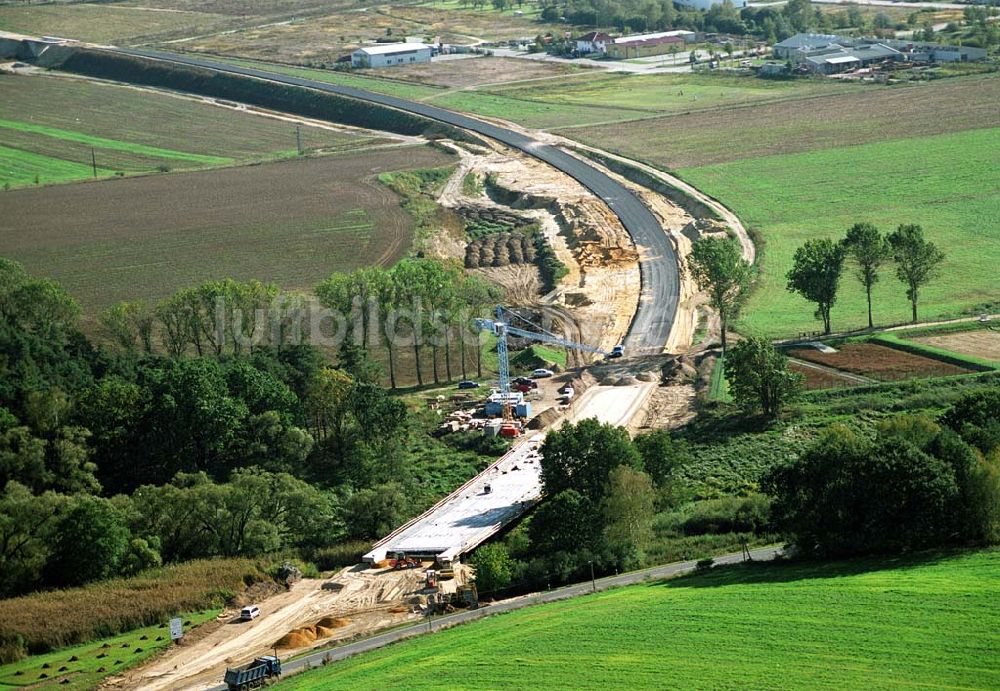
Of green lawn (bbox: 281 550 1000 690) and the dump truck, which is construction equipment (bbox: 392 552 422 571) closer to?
green lawn (bbox: 281 550 1000 690)

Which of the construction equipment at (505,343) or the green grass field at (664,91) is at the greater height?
the green grass field at (664,91)

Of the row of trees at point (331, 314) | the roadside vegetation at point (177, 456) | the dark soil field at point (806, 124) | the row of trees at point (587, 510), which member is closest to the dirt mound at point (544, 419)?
the roadside vegetation at point (177, 456)

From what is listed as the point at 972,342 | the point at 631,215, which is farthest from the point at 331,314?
the point at 972,342

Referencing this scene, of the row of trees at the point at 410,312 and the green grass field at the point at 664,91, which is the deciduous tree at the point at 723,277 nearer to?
the row of trees at the point at 410,312

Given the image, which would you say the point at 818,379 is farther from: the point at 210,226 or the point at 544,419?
the point at 210,226

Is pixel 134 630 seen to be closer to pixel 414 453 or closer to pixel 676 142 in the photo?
pixel 414 453

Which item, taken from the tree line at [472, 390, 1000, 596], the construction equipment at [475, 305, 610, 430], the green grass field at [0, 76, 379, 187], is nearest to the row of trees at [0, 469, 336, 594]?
the tree line at [472, 390, 1000, 596]
